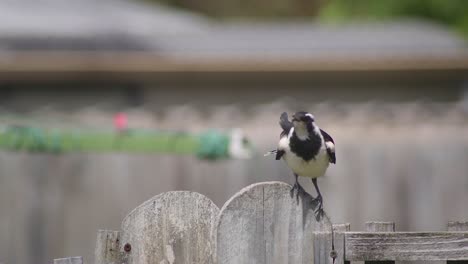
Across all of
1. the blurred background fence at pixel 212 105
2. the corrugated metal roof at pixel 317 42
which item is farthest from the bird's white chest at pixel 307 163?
the corrugated metal roof at pixel 317 42

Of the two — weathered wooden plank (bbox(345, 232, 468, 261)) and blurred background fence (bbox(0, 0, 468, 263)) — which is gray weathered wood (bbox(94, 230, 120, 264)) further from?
blurred background fence (bbox(0, 0, 468, 263))

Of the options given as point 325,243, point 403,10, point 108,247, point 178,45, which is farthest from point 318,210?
point 403,10

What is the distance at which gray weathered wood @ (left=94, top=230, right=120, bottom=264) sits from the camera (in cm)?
361

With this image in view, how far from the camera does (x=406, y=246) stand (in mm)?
3713

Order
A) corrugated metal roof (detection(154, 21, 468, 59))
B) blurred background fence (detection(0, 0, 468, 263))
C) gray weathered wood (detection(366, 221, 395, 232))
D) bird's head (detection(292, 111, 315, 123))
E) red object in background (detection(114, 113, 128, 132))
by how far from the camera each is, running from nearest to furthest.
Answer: gray weathered wood (detection(366, 221, 395, 232)) < bird's head (detection(292, 111, 315, 123)) < blurred background fence (detection(0, 0, 468, 263)) < red object in background (detection(114, 113, 128, 132)) < corrugated metal roof (detection(154, 21, 468, 59))

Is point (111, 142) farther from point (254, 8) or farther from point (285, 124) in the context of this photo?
point (254, 8)

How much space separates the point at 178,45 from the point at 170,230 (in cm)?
1356

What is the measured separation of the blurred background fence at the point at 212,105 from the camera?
9422 mm

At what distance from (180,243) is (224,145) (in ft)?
18.4

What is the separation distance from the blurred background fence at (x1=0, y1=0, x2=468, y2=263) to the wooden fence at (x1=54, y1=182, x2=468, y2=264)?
542 centimetres

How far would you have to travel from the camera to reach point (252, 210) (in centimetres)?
362

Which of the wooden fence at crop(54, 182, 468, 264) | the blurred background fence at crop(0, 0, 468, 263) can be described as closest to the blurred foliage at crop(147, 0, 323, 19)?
the blurred background fence at crop(0, 0, 468, 263)

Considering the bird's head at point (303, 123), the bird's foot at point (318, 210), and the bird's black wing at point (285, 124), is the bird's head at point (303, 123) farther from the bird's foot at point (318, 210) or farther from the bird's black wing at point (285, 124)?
the bird's foot at point (318, 210)

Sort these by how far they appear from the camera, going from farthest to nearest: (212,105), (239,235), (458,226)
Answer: (212,105), (458,226), (239,235)
